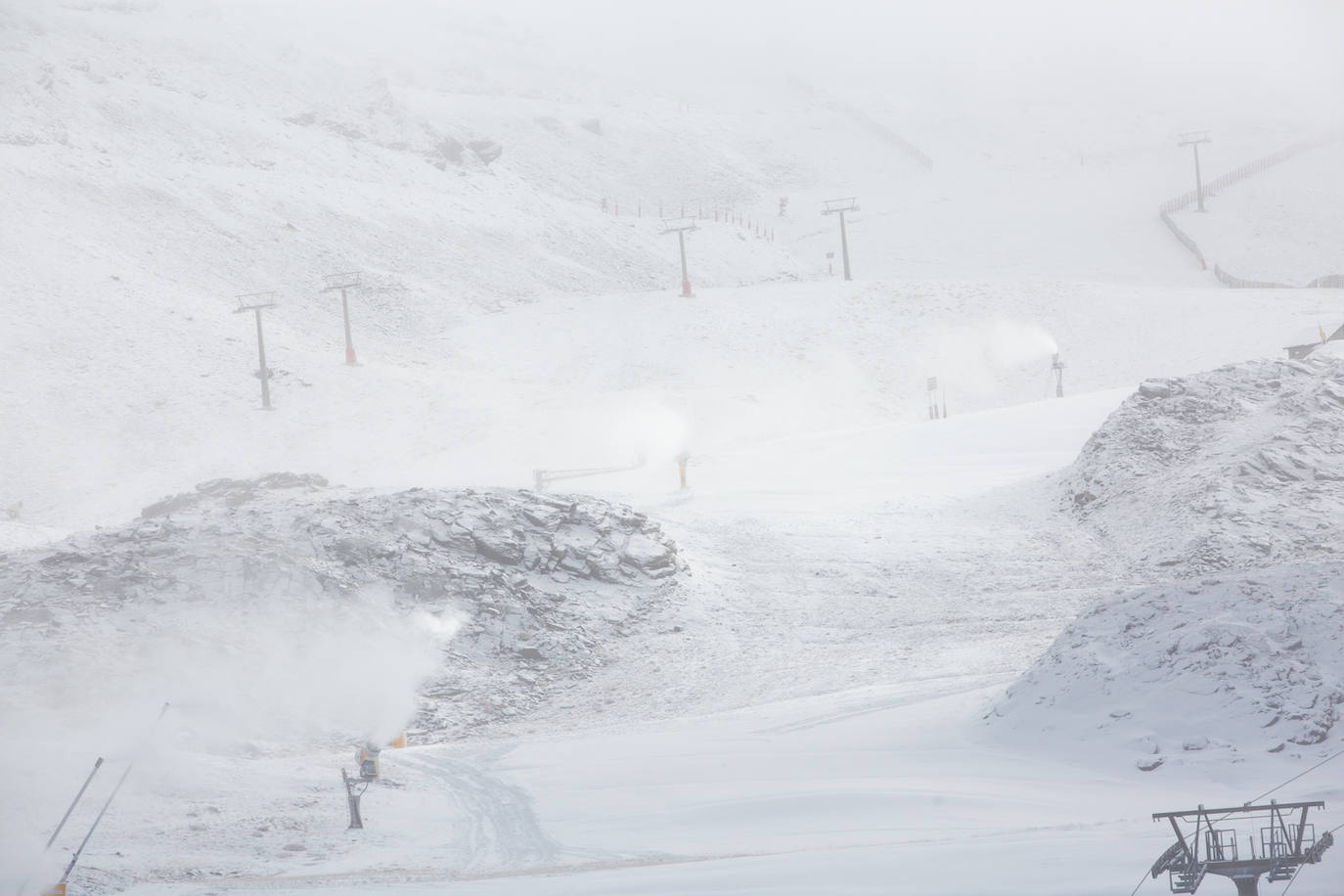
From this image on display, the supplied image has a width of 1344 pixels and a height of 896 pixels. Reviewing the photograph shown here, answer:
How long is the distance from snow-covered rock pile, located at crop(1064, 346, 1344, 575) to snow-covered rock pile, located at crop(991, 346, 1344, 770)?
0.05 metres

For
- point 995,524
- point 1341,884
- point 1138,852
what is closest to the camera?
point 1341,884

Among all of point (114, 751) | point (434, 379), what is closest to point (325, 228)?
point (434, 379)

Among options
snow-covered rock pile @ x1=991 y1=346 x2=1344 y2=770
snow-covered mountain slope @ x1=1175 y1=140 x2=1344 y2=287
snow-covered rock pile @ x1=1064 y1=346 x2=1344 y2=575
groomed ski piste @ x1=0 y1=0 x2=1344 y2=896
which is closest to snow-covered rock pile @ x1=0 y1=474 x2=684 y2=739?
groomed ski piste @ x1=0 y1=0 x2=1344 y2=896

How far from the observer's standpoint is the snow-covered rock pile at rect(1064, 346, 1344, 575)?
75.5 feet

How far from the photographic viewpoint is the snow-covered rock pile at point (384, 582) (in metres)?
19.9

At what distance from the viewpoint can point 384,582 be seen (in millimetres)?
22000

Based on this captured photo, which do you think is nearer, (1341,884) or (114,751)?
(1341,884)

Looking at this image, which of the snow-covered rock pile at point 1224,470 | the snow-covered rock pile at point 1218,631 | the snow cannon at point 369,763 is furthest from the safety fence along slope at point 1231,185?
the snow cannon at point 369,763

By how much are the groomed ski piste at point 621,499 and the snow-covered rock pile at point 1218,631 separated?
67 mm

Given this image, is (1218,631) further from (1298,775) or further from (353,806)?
(353,806)

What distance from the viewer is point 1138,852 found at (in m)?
10.0

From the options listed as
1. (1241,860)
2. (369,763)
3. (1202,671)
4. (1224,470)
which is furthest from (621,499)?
(1241,860)

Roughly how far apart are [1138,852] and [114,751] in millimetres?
11782

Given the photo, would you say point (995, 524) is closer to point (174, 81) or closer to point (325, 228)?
point (325, 228)
